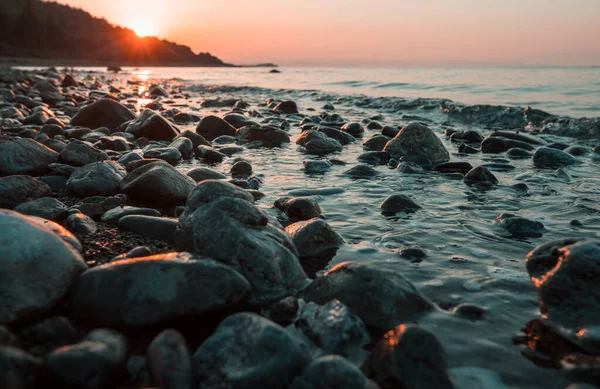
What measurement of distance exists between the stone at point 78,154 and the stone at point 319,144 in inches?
125

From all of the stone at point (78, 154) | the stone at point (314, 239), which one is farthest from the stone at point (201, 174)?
the stone at point (314, 239)

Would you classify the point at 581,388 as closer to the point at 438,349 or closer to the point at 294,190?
the point at 438,349

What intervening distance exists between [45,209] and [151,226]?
0.89m

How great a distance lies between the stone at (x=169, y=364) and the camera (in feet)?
5.45

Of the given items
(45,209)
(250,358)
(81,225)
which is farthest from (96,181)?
(250,358)

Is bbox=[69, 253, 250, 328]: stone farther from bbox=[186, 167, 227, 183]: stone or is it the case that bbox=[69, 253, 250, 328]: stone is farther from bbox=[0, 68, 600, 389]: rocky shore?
bbox=[186, 167, 227, 183]: stone

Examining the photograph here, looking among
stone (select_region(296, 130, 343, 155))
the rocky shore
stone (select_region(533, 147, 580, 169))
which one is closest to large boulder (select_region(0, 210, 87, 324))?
the rocky shore

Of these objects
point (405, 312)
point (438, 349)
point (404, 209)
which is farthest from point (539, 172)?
point (438, 349)

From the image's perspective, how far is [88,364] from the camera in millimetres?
1610

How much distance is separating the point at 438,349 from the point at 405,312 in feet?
1.59

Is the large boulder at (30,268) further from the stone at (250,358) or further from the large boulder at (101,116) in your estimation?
the large boulder at (101,116)

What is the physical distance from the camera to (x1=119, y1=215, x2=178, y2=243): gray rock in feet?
10.4

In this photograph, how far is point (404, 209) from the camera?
4168 mm

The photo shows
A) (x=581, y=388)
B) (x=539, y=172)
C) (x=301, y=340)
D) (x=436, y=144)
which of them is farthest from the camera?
(x=436, y=144)
